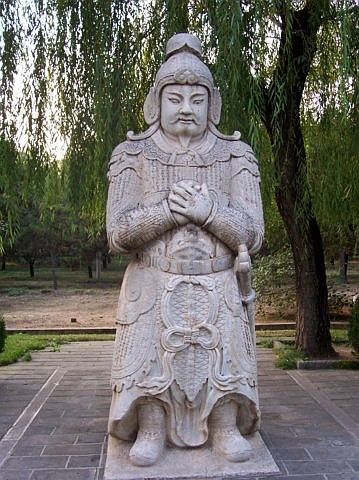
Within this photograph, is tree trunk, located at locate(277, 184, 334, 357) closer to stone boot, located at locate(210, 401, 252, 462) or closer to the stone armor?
the stone armor

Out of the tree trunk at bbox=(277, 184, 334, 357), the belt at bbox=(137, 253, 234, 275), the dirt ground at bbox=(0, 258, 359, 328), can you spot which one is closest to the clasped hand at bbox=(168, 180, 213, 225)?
the belt at bbox=(137, 253, 234, 275)

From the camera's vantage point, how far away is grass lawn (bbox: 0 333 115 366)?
25.7ft

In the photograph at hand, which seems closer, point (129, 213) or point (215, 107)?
point (129, 213)

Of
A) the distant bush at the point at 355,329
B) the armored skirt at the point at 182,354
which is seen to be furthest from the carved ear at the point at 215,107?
the distant bush at the point at 355,329

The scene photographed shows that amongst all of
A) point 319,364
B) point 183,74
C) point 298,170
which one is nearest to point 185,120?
point 183,74

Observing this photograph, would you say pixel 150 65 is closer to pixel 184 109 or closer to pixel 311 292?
pixel 184 109

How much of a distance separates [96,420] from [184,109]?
2.83 meters

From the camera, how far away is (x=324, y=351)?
7531mm

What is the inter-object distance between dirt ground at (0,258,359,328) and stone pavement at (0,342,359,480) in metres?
5.11

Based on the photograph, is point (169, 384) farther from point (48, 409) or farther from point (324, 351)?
point (324, 351)

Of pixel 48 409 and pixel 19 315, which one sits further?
pixel 19 315

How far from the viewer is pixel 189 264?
3396 millimetres

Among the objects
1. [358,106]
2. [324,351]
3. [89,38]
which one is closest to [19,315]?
[324,351]

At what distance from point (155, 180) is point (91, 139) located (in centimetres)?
234
